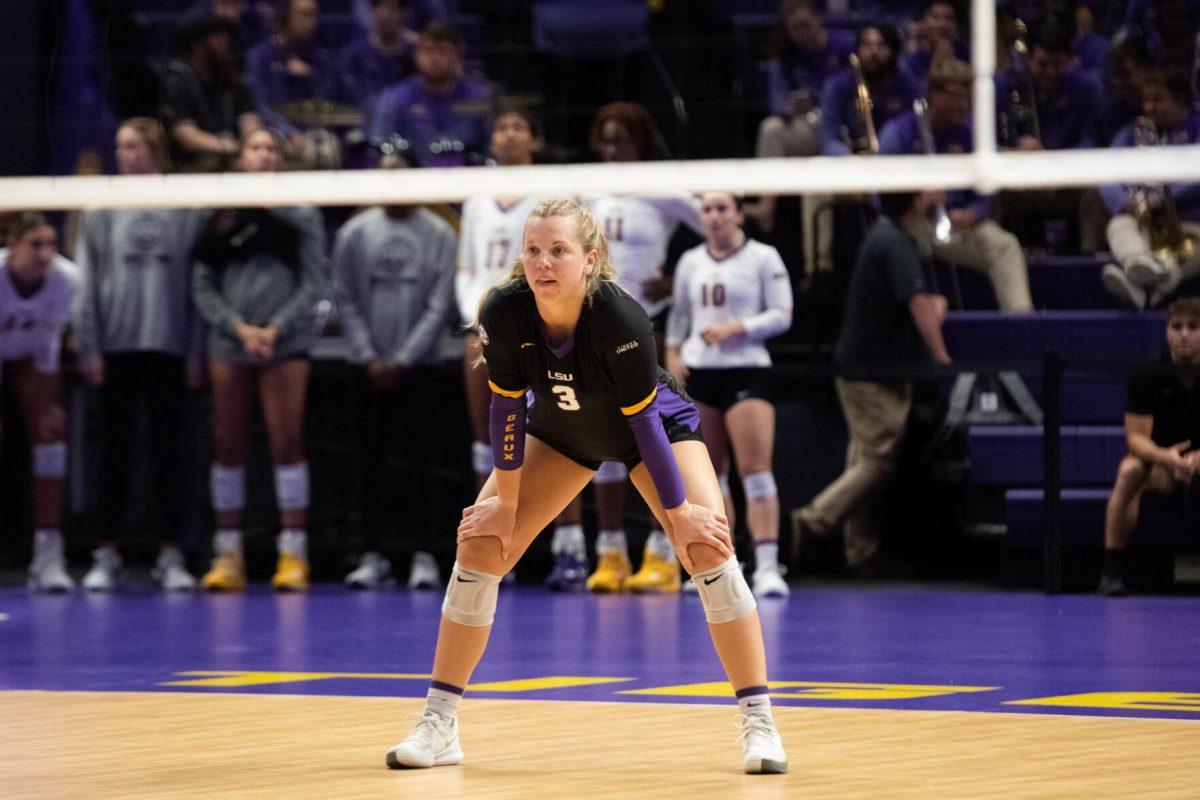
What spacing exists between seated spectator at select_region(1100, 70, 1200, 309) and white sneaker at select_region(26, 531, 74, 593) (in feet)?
19.0

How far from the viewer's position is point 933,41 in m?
12.3

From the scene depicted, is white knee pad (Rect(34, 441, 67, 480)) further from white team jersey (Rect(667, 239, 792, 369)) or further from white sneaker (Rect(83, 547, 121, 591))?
white team jersey (Rect(667, 239, 792, 369))

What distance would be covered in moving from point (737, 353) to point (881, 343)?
1056 mm

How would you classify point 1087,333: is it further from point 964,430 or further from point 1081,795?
point 1081,795

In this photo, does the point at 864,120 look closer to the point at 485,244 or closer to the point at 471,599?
the point at 485,244

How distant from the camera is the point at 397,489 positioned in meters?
11.9

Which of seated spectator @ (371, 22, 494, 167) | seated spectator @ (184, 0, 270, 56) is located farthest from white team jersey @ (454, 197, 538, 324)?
seated spectator @ (184, 0, 270, 56)

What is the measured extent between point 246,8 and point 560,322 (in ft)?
27.8

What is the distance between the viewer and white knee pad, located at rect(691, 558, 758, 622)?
531cm

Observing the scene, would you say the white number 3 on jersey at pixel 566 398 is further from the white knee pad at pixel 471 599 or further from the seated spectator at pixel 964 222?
the seated spectator at pixel 964 222

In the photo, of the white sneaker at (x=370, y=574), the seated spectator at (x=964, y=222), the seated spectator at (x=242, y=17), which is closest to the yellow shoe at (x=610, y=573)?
the white sneaker at (x=370, y=574)

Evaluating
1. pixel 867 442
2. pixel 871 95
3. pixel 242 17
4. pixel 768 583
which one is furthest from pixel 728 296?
pixel 242 17

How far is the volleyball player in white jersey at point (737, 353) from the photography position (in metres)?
10.7

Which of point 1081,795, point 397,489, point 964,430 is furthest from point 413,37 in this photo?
point 1081,795
